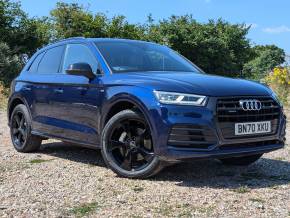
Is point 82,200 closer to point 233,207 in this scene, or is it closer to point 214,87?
point 233,207

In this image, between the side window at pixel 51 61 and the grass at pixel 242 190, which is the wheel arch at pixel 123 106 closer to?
the grass at pixel 242 190

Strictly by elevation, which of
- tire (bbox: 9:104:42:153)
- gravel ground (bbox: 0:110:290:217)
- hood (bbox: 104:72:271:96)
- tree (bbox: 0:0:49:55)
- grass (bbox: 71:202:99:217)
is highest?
tree (bbox: 0:0:49:55)

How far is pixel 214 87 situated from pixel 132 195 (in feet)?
4.58

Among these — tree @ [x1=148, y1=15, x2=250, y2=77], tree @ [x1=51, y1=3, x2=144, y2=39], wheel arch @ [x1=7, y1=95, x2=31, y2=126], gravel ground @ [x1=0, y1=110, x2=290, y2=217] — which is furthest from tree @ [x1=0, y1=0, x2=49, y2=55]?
gravel ground @ [x1=0, y1=110, x2=290, y2=217]

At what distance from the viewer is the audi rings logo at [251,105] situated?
18.8 feet

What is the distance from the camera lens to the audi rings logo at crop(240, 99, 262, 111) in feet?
18.8

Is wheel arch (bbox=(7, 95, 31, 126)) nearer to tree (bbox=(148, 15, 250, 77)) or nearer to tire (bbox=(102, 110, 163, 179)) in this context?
tire (bbox=(102, 110, 163, 179))

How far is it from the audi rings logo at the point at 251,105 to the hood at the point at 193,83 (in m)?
0.08

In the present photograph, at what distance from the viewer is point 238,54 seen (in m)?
36.3

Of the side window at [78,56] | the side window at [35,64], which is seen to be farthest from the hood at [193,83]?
the side window at [35,64]

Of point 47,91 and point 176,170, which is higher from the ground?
point 47,91

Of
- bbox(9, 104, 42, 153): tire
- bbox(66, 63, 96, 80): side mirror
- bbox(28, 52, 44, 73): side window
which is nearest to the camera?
bbox(66, 63, 96, 80): side mirror

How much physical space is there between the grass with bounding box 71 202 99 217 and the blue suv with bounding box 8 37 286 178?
982mm

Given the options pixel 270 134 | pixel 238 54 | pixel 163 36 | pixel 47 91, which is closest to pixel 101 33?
pixel 163 36
